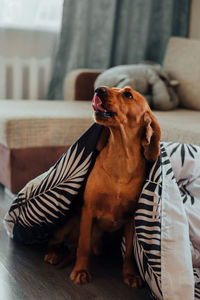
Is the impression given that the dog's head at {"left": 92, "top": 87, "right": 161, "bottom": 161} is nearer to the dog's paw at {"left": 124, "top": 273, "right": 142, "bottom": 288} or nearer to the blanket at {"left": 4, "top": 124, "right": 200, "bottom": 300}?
the blanket at {"left": 4, "top": 124, "right": 200, "bottom": 300}

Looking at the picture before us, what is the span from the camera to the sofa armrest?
2.71 m

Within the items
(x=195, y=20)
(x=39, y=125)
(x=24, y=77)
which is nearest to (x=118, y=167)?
(x=39, y=125)

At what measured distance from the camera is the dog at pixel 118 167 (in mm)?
1252

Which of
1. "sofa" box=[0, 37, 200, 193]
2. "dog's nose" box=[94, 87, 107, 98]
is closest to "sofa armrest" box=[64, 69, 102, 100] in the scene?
"sofa" box=[0, 37, 200, 193]

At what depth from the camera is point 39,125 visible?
203cm

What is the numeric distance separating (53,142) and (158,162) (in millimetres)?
891

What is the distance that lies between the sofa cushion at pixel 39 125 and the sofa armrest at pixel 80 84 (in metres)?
0.43

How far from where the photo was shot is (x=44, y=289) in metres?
1.34

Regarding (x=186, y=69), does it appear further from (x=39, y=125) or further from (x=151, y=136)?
(x=151, y=136)

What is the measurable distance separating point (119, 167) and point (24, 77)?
1.87 metres

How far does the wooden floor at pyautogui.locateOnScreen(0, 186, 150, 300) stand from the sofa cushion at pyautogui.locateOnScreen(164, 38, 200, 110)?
1.33 meters

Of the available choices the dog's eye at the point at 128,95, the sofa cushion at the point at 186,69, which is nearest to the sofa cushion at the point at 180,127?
the sofa cushion at the point at 186,69

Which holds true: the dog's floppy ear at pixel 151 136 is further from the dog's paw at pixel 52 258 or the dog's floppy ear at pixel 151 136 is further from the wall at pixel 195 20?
the wall at pixel 195 20

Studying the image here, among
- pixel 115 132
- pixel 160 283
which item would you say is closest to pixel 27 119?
pixel 115 132
